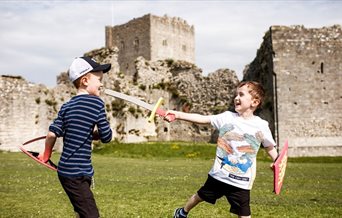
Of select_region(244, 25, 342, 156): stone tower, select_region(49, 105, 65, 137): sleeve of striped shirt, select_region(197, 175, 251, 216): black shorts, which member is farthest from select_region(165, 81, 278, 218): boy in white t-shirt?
select_region(244, 25, 342, 156): stone tower

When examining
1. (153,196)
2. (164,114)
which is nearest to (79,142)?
(164,114)

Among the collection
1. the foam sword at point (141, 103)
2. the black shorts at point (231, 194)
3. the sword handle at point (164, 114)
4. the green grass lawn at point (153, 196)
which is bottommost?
the green grass lawn at point (153, 196)

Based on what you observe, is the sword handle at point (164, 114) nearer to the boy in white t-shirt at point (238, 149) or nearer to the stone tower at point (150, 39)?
the boy in white t-shirt at point (238, 149)

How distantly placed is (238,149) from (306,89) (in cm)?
1826

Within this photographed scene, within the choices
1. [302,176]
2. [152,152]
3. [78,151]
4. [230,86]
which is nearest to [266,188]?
[302,176]

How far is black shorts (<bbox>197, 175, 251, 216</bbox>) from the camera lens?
4.43 meters

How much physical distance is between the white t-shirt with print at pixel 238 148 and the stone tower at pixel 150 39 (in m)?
38.7

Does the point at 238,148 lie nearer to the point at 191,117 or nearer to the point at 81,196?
the point at 191,117

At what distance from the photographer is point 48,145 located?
3.98m

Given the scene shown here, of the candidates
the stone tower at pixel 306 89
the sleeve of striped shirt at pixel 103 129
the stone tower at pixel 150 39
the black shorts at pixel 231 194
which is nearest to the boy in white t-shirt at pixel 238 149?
the black shorts at pixel 231 194

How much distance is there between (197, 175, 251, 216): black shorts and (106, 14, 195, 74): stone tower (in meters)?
38.9

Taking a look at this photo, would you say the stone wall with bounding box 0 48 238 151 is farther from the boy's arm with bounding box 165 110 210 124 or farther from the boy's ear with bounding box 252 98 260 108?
the boy's ear with bounding box 252 98 260 108

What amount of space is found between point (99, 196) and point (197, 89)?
2447 cm

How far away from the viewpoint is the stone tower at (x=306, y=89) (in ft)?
69.8
